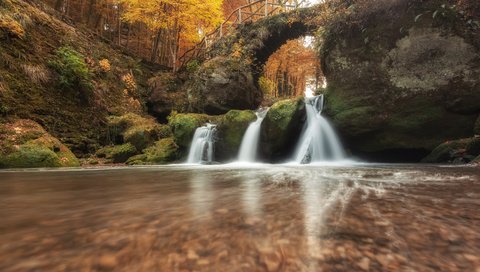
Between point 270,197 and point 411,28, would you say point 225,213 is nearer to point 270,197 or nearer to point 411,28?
point 270,197

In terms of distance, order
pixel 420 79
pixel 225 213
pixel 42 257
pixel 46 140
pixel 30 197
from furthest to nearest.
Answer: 1. pixel 46 140
2. pixel 420 79
3. pixel 30 197
4. pixel 225 213
5. pixel 42 257

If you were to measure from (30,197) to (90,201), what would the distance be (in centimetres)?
69

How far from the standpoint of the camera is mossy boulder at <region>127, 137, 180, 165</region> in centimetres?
1027

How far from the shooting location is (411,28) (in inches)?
293

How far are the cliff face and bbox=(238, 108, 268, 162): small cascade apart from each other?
19.1 ft

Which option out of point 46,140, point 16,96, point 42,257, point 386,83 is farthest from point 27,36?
point 42,257

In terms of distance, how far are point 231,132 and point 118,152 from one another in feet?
13.7

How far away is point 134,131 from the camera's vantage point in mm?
11461

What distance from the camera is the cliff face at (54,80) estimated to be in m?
10.1

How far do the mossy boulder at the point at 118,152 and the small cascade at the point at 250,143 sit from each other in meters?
4.16

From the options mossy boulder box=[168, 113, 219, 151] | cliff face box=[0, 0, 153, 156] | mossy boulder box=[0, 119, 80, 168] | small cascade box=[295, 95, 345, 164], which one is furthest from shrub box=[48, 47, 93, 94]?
small cascade box=[295, 95, 345, 164]

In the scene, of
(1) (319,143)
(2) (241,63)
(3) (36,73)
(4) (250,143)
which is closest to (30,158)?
(3) (36,73)

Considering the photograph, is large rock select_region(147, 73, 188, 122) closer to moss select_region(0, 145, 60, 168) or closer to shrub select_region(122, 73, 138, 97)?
shrub select_region(122, 73, 138, 97)

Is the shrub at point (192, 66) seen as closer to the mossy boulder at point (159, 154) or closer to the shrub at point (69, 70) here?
the shrub at point (69, 70)
